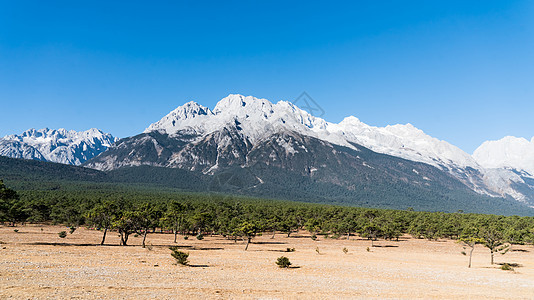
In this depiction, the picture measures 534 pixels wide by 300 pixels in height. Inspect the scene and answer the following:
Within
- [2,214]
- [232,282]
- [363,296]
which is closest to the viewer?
[363,296]

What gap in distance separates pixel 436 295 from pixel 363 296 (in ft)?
24.5

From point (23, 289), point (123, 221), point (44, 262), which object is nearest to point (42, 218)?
point (123, 221)

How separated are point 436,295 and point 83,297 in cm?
2930

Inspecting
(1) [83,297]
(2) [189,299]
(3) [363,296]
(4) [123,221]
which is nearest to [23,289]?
(1) [83,297]

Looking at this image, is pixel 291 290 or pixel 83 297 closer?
pixel 83 297

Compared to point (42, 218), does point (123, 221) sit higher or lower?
higher

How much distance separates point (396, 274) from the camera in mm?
40406

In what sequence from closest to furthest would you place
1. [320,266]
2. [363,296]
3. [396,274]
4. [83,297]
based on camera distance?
[83,297]
[363,296]
[396,274]
[320,266]

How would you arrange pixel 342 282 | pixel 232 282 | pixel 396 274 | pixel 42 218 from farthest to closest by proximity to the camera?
pixel 42 218
pixel 396 274
pixel 342 282
pixel 232 282

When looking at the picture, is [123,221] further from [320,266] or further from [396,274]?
[396,274]

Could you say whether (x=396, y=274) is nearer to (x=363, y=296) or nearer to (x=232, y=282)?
(x=363, y=296)

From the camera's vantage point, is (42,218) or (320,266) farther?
(42,218)

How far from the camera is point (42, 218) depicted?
111125 mm

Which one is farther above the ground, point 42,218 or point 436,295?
point 436,295
